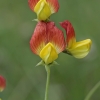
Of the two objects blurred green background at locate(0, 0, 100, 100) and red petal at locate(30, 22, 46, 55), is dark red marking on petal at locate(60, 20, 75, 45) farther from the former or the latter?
blurred green background at locate(0, 0, 100, 100)

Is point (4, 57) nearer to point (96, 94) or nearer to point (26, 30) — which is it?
point (26, 30)

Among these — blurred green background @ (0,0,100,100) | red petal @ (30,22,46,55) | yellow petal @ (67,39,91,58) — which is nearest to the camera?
red petal @ (30,22,46,55)

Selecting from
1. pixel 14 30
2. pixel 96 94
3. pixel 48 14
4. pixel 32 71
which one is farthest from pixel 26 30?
pixel 48 14

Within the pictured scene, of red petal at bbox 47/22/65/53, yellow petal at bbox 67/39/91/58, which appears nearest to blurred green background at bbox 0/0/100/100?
yellow petal at bbox 67/39/91/58

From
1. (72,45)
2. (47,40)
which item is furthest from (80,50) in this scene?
(47,40)

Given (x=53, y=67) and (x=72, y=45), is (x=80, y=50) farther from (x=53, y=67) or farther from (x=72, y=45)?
(x=53, y=67)

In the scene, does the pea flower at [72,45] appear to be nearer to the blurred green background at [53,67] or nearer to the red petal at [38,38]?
the red petal at [38,38]

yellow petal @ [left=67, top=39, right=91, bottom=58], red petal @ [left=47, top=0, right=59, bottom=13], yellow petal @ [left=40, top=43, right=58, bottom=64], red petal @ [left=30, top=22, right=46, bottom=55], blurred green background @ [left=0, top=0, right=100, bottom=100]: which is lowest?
blurred green background @ [left=0, top=0, right=100, bottom=100]
